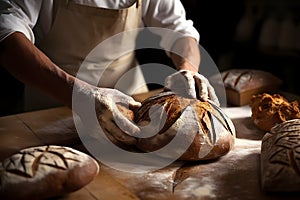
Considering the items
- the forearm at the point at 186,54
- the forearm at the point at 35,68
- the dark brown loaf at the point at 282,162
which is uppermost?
the forearm at the point at 35,68

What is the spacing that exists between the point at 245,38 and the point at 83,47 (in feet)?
4.38

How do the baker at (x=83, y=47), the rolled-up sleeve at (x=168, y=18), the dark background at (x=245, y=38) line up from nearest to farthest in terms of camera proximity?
the baker at (x=83, y=47)
the rolled-up sleeve at (x=168, y=18)
the dark background at (x=245, y=38)

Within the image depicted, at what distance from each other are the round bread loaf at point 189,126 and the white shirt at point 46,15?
48 cm

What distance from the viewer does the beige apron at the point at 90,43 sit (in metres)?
1.73

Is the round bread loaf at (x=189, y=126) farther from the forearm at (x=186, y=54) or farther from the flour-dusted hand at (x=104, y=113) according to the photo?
the forearm at (x=186, y=54)

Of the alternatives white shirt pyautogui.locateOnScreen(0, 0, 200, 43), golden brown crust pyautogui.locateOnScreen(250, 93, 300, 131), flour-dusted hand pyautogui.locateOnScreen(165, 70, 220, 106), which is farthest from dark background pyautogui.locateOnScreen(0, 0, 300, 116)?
flour-dusted hand pyautogui.locateOnScreen(165, 70, 220, 106)

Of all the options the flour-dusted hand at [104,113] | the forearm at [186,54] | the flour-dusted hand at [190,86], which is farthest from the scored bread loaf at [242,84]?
the flour-dusted hand at [104,113]

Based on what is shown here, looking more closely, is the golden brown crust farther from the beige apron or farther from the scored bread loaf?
the beige apron

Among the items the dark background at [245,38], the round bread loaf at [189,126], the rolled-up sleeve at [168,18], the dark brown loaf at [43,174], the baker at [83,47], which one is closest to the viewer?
the dark brown loaf at [43,174]

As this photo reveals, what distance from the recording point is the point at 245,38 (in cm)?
283

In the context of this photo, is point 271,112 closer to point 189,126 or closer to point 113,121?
point 189,126

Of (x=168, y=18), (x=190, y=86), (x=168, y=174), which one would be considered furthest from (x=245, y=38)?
(x=168, y=174)

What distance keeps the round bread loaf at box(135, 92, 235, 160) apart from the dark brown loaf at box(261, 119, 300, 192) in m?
0.13

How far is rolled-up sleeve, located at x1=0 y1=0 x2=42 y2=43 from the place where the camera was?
151 cm
